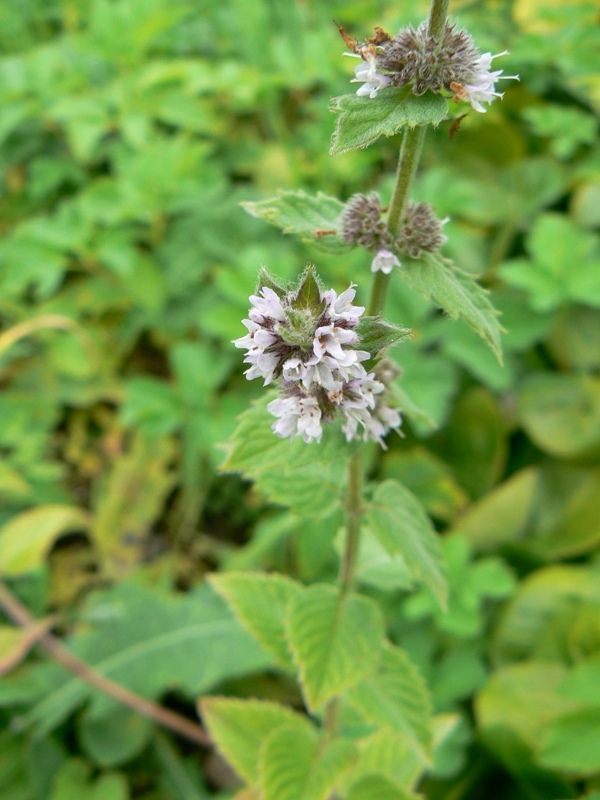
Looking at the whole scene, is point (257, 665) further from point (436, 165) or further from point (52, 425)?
point (436, 165)

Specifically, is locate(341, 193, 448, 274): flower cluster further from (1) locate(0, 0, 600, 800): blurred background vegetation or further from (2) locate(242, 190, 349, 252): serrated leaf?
(1) locate(0, 0, 600, 800): blurred background vegetation

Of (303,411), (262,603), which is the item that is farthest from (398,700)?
(303,411)

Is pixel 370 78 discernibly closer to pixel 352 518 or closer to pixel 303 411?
pixel 303 411

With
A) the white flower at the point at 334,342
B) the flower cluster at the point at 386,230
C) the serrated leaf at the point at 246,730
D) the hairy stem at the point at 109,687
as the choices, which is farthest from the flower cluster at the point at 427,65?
the hairy stem at the point at 109,687

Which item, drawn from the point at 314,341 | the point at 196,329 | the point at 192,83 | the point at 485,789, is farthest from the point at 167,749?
the point at 192,83

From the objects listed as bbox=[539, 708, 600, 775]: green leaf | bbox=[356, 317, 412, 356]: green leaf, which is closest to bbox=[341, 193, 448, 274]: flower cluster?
bbox=[356, 317, 412, 356]: green leaf

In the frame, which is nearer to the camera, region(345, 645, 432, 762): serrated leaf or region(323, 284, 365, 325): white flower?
region(323, 284, 365, 325): white flower

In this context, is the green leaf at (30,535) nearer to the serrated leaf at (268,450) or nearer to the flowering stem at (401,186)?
the serrated leaf at (268,450)
